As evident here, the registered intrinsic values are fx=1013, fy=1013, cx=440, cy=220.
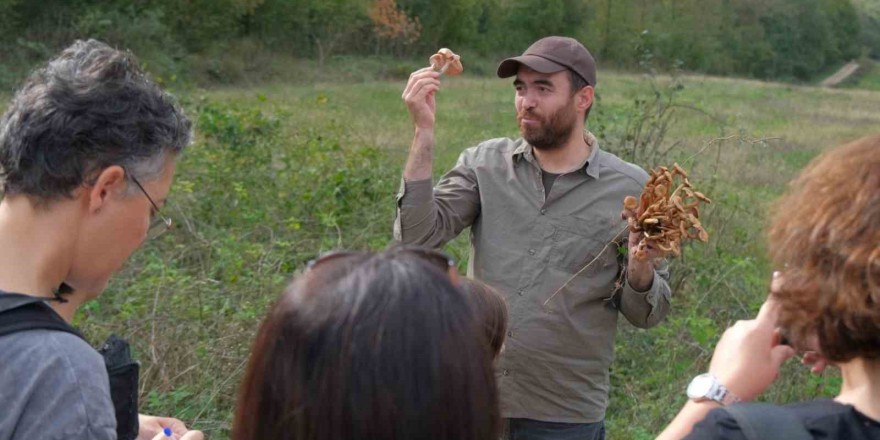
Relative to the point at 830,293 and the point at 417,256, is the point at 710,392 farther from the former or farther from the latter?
the point at 417,256

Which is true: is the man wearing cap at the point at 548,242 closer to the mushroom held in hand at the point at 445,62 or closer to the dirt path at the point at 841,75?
the mushroom held in hand at the point at 445,62

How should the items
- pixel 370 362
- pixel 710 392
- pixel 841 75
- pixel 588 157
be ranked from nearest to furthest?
pixel 370 362, pixel 710 392, pixel 588 157, pixel 841 75

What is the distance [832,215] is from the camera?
161 cm

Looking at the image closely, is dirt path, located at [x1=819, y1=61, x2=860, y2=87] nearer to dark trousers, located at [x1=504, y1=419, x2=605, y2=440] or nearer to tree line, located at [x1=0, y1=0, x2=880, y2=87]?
tree line, located at [x1=0, y1=0, x2=880, y2=87]

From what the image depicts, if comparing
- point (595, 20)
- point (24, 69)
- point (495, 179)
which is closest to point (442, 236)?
point (495, 179)

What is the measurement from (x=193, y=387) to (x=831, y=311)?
4.01m

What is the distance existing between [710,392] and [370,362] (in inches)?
29.6

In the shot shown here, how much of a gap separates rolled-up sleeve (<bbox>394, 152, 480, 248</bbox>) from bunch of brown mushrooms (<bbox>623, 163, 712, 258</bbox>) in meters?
0.72

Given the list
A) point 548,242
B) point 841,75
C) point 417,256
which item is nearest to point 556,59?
point 548,242

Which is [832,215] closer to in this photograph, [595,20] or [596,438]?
[596,438]

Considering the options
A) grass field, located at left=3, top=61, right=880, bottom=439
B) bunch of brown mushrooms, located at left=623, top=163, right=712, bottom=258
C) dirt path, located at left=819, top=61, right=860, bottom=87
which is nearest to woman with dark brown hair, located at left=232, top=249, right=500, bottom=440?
grass field, located at left=3, top=61, right=880, bottom=439

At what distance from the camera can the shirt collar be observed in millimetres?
3576

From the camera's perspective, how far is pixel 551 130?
3.58 m

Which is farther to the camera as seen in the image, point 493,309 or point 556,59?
point 556,59
